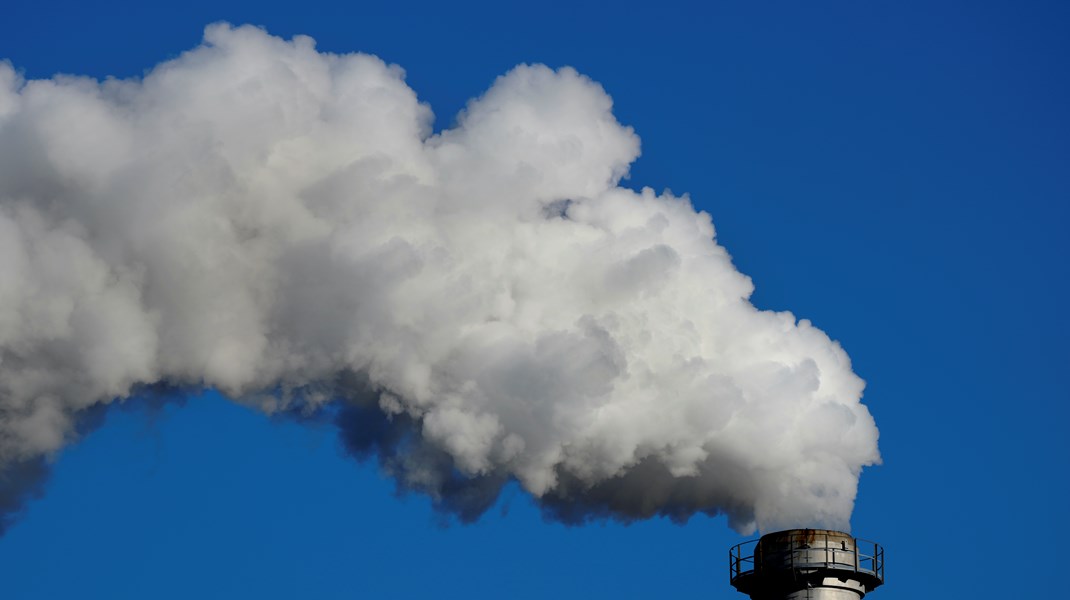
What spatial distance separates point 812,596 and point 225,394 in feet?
49.2

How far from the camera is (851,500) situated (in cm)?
4781

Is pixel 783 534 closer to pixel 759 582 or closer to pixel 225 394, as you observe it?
pixel 759 582

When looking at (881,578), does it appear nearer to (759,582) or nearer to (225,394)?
(759,582)

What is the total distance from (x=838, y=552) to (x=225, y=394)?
1530 centimetres

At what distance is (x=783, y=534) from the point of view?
1836 inches

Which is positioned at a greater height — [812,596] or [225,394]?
[225,394]

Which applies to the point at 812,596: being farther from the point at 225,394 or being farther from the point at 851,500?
the point at 225,394

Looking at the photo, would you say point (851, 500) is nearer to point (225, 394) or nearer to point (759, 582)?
point (759, 582)

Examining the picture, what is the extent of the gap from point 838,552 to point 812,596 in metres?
1.22

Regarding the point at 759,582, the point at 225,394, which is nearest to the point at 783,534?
the point at 759,582

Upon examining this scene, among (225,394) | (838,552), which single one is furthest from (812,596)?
(225,394)

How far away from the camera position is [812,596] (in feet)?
151

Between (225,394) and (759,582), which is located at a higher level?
(225,394)

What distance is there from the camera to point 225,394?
47.4 meters
